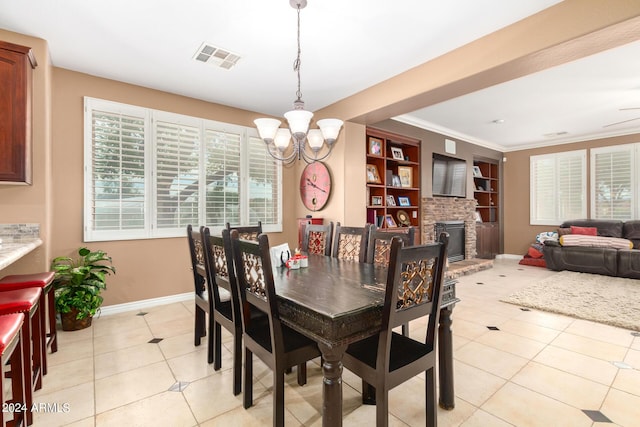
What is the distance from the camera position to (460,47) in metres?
2.78

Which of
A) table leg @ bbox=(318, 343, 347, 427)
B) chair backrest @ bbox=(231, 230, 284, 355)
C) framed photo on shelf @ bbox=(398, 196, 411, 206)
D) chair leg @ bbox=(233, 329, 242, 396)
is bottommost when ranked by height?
chair leg @ bbox=(233, 329, 242, 396)

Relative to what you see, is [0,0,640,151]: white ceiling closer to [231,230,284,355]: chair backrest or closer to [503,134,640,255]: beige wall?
[231,230,284,355]: chair backrest

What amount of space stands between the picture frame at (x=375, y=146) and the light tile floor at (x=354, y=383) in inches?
106

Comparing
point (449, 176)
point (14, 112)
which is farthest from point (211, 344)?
point (449, 176)

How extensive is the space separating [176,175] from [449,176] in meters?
5.06

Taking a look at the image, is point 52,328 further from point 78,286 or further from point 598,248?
point 598,248

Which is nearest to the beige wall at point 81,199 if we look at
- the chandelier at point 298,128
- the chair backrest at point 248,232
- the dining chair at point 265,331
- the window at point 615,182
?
the chair backrest at point 248,232

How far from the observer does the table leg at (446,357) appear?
1.74 meters

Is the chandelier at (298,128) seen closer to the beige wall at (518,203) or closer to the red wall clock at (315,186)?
the red wall clock at (315,186)

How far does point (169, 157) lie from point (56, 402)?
2.70 m

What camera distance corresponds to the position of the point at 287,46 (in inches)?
109

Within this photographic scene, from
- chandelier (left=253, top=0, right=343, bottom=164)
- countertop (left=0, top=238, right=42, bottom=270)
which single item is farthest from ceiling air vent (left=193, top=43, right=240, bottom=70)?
countertop (left=0, top=238, right=42, bottom=270)

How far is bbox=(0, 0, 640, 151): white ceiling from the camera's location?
7.48 ft

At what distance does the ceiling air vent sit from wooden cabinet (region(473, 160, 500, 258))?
5.99 meters
